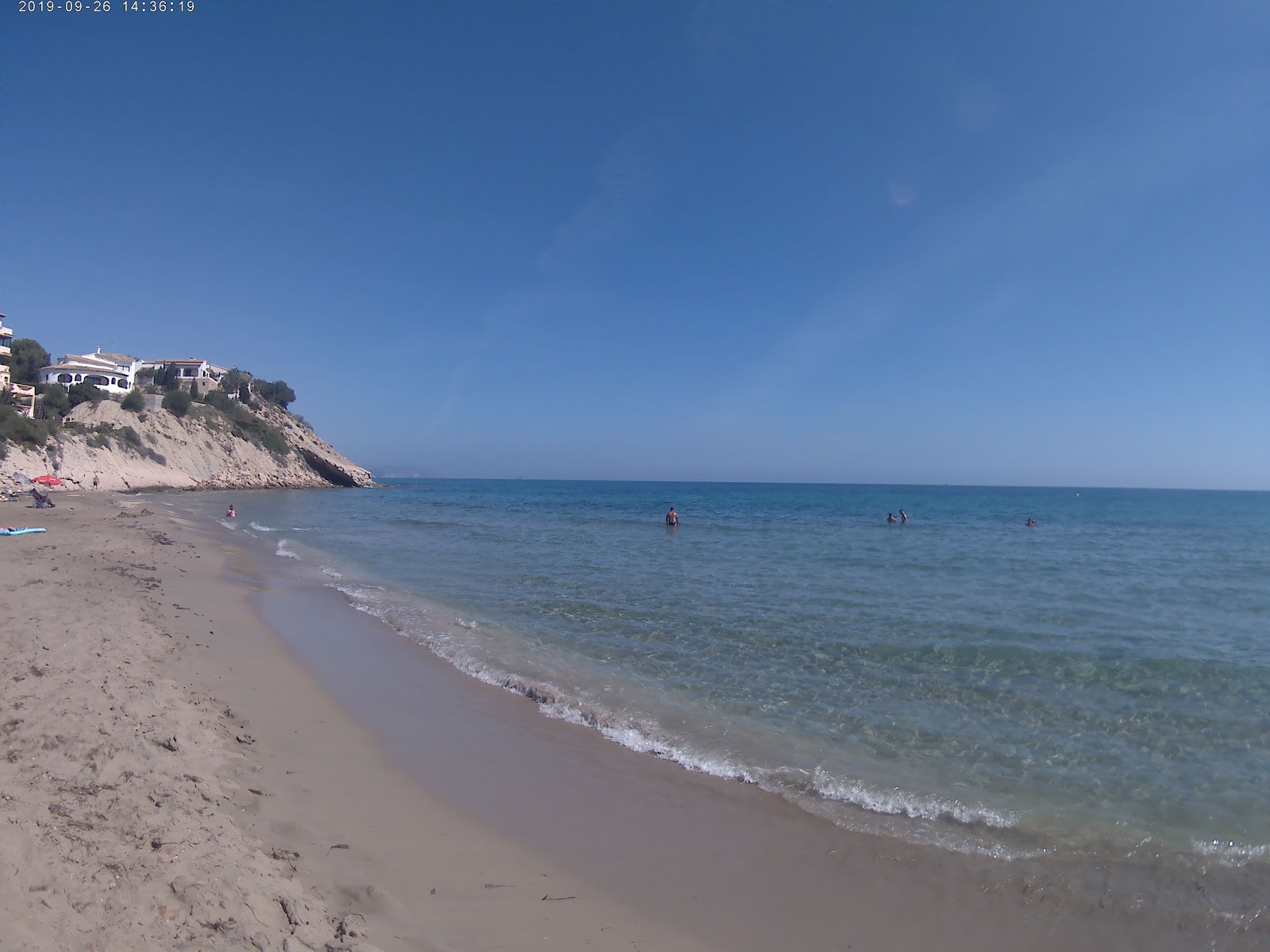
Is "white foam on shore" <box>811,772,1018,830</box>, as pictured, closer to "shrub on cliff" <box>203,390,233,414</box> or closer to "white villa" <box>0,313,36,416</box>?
"white villa" <box>0,313,36,416</box>

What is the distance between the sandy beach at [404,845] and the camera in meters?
3.61

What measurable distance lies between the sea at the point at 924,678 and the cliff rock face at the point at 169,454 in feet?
128

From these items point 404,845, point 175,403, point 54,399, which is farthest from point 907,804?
point 175,403

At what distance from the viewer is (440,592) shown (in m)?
15.9

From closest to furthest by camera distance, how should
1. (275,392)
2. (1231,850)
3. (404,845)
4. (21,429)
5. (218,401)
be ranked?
(404,845)
(1231,850)
(21,429)
(218,401)
(275,392)

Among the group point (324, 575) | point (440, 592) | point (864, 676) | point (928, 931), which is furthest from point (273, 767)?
point (324, 575)

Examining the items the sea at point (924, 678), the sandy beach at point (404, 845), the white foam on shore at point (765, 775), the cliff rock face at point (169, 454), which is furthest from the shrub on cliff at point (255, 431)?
the white foam on shore at point (765, 775)

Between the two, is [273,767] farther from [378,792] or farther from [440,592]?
[440,592]

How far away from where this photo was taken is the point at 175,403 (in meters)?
69.2

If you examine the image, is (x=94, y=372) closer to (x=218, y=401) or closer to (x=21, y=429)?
(x=218, y=401)

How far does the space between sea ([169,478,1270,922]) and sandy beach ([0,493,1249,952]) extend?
0.68 m

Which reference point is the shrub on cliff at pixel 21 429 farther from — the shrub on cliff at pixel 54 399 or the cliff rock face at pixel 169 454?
the shrub on cliff at pixel 54 399

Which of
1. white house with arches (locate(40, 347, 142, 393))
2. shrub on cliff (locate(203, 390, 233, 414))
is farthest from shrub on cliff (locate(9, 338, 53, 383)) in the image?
shrub on cliff (locate(203, 390, 233, 414))

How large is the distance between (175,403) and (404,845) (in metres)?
81.0
